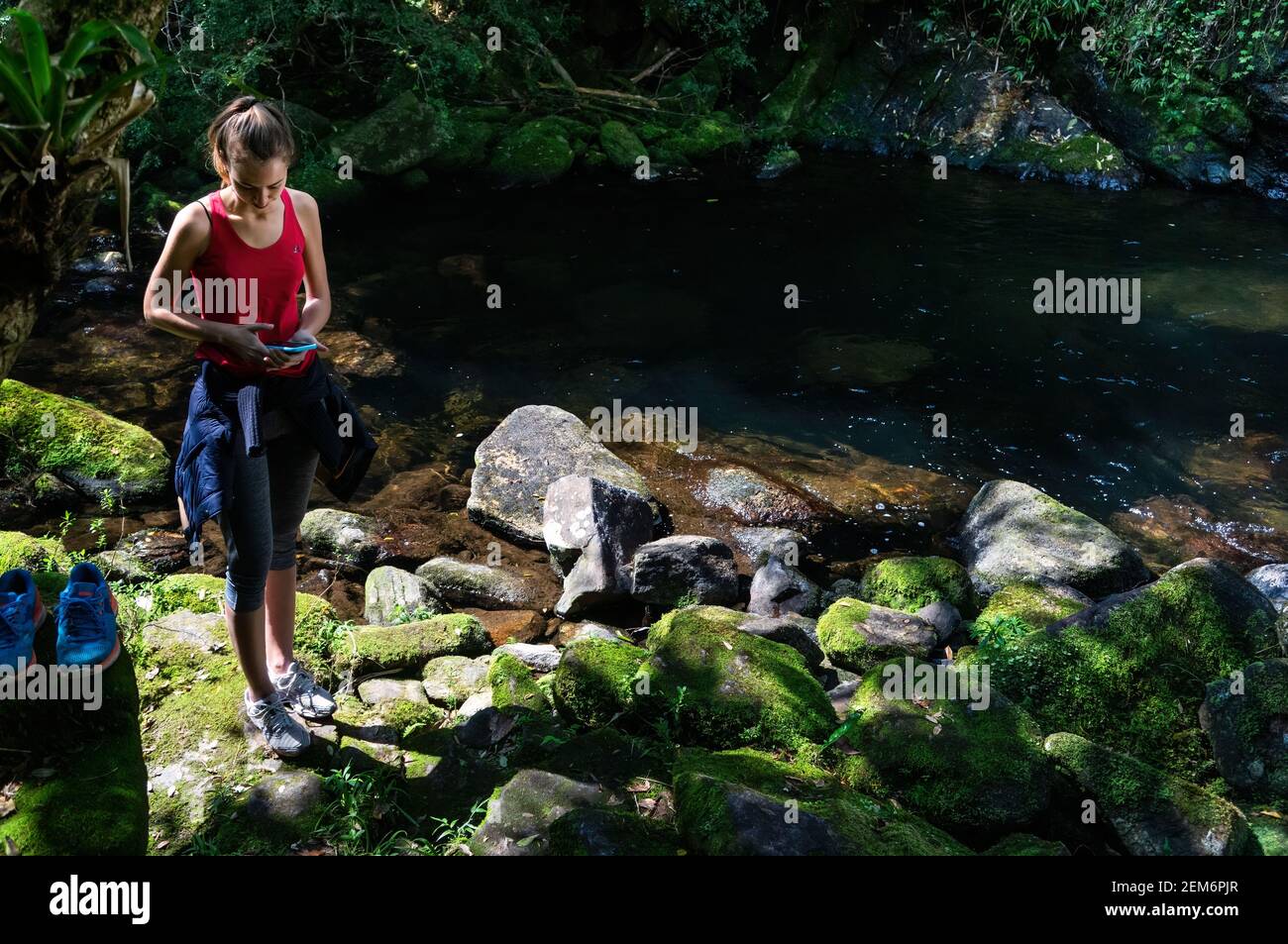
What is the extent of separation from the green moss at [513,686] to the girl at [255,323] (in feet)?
2.53

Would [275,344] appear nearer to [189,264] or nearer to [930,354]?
[189,264]

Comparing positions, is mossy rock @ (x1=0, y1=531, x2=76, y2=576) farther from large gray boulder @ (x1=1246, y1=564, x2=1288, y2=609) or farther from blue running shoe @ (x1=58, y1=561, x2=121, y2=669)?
large gray boulder @ (x1=1246, y1=564, x2=1288, y2=609)

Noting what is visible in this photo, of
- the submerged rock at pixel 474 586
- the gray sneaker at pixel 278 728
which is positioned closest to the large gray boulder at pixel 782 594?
the submerged rock at pixel 474 586

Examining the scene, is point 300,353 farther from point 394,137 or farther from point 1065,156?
point 1065,156

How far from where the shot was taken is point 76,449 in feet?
20.0

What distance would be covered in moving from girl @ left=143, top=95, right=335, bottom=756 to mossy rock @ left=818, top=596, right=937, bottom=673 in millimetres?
2676

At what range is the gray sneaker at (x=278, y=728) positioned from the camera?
3.08 m

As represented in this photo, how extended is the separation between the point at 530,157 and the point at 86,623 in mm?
12094

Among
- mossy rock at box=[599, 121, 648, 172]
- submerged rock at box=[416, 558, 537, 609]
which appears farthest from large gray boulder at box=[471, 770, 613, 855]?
mossy rock at box=[599, 121, 648, 172]

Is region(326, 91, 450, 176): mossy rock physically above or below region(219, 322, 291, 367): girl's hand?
above

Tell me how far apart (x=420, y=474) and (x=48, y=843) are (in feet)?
14.7

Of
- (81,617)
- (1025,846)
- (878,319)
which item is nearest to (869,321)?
(878,319)

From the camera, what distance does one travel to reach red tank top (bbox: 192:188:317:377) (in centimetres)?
279

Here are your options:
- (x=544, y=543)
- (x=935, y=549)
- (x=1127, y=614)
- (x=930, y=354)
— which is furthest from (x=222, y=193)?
(x=930, y=354)
